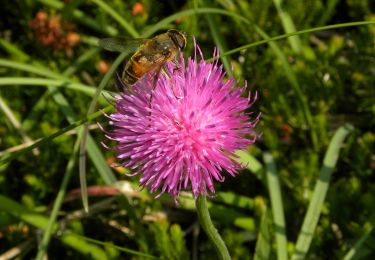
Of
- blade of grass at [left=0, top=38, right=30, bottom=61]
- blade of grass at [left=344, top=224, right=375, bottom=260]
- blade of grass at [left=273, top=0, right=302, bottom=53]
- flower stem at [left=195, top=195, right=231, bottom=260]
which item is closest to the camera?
flower stem at [left=195, top=195, right=231, bottom=260]

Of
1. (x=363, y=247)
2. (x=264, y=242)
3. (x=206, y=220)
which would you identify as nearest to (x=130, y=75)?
(x=206, y=220)

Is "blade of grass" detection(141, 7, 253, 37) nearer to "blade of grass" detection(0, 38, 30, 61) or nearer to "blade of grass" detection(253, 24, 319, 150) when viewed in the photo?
"blade of grass" detection(253, 24, 319, 150)

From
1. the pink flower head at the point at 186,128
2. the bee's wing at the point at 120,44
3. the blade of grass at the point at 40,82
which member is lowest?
the pink flower head at the point at 186,128

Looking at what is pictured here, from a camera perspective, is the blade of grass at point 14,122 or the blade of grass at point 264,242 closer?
the blade of grass at point 264,242

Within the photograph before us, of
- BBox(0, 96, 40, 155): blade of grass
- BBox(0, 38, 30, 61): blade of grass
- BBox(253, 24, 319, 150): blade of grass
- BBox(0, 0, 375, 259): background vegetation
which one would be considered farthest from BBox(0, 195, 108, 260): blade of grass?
BBox(253, 24, 319, 150): blade of grass

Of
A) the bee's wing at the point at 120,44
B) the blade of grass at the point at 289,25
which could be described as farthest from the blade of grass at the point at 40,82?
the blade of grass at the point at 289,25

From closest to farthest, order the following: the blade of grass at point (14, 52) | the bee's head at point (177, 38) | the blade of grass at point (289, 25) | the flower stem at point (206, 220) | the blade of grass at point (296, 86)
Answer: the flower stem at point (206, 220) → the bee's head at point (177, 38) → the blade of grass at point (296, 86) → the blade of grass at point (289, 25) → the blade of grass at point (14, 52)

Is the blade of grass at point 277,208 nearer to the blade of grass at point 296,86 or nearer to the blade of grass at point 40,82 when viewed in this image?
the blade of grass at point 296,86

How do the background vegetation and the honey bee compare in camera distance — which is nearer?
the honey bee
